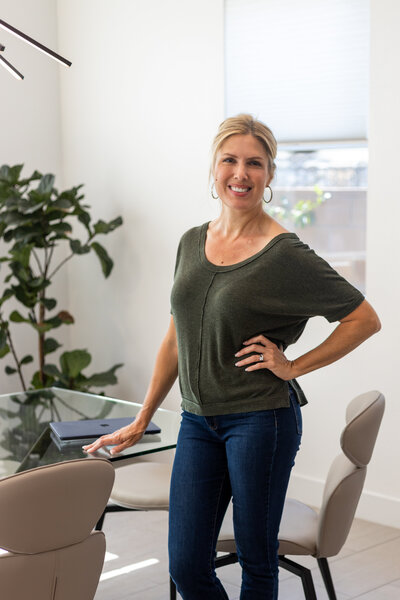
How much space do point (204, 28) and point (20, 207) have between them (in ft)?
4.66

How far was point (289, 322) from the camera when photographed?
2109mm

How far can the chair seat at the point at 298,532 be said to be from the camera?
2484mm

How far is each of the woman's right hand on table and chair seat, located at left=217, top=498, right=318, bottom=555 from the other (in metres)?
0.43

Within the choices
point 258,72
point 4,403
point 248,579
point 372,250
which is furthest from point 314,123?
point 248,579

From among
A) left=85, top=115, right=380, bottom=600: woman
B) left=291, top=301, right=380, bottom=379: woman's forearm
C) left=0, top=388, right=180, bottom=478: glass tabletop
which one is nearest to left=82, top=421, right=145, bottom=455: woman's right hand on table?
left=0, top=388, right=180, bottom=478: glass tabletop

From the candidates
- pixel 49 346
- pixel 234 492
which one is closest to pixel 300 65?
pixel 49 346

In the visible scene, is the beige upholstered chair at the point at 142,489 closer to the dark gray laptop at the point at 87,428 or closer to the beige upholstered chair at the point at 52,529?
the dark gray laptop at the point at 87,428

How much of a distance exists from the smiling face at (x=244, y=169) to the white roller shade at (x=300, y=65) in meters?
2.11

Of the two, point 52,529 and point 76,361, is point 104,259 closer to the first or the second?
point 76,361

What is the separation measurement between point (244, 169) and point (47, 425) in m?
1.20


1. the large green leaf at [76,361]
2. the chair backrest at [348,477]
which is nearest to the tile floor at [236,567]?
the chair backrest at [348,477]

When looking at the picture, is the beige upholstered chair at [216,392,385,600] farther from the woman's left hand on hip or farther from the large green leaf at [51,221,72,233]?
the large green leaf at [51,221,72,233]

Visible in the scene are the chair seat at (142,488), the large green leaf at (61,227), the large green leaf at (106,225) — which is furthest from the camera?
the large green leaf at (106,225)

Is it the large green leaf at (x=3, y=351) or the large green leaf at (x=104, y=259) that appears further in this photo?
the large green leaf at (x=104, y=259)
